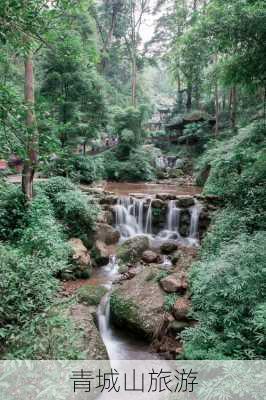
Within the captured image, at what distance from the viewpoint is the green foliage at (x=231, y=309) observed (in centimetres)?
356

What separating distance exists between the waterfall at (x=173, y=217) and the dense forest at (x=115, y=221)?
0.12 feet

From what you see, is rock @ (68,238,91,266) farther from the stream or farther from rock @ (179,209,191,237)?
rock @ (179,209,191,237)

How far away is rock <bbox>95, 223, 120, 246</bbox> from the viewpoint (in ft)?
28.4

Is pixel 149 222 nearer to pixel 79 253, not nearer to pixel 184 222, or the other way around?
pixel 184 222

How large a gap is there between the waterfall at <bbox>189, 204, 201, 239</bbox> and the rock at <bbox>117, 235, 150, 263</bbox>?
1977mm

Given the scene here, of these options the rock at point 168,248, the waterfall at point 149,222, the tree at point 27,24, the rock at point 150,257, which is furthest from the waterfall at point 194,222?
the tree at point 27,24

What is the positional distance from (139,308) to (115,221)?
5087 mm

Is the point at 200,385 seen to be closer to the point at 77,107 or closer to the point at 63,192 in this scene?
the point at 63,192

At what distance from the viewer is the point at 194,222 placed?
32.3 feet

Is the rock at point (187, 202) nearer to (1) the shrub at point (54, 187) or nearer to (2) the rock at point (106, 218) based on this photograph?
(2) the rock at point (106, 218)

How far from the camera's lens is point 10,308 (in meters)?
3.60

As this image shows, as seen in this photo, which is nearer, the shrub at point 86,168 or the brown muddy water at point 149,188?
the shrub at point 86,168

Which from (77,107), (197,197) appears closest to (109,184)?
(77,107)

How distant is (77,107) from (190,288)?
834cm
